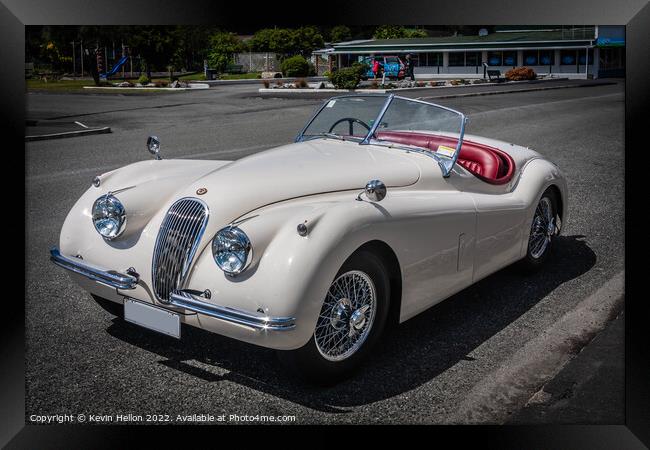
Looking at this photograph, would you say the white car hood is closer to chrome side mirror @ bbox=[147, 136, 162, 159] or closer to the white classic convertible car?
the white classic convertible car

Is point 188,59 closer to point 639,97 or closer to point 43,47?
point 43,47

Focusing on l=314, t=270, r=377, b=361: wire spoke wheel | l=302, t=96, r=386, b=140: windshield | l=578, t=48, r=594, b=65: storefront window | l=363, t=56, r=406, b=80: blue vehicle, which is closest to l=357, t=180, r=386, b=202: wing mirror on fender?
l=314, t=270, r=377, b=361: wire spoke wheel

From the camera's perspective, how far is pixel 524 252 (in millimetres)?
4566

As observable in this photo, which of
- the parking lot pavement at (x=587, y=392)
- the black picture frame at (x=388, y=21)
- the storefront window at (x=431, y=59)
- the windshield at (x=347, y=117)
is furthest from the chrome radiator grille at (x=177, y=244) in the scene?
the storefront window at (x=431, y=59)

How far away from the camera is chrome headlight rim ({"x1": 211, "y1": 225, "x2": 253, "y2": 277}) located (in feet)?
9.68

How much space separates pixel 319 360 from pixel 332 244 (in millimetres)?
592

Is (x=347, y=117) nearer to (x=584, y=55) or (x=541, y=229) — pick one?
(x=584, y=55)

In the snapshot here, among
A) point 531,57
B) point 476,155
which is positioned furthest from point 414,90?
point 531,57

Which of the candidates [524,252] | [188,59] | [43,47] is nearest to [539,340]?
[524,252]

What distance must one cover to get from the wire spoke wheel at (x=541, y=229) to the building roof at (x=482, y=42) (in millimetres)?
1190

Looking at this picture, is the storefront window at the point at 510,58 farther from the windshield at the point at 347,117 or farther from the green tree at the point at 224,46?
the green tree at the point at 224,46

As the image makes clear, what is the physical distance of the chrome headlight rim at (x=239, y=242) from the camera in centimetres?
295

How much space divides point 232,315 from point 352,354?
0.72 metres

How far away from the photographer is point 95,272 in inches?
134
